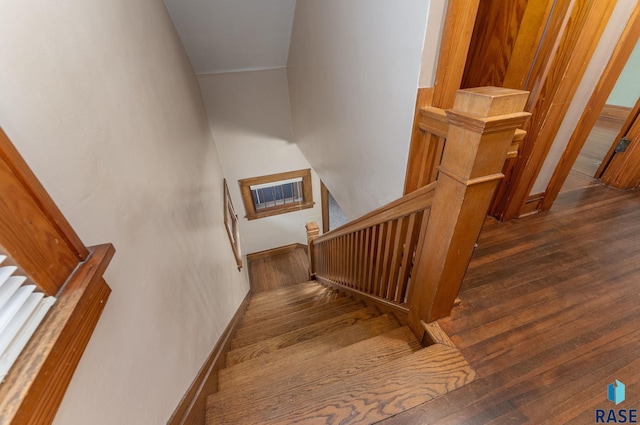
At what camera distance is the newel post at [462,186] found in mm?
777

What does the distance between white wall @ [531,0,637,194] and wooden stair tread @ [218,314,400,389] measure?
1.50 metres

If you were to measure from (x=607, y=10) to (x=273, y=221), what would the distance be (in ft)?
14.7

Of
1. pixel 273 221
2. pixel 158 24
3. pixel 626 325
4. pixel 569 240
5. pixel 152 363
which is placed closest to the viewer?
pixel 152 363

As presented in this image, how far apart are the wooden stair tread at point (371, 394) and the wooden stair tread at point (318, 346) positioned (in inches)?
13.6

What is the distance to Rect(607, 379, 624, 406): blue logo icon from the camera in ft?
3.24

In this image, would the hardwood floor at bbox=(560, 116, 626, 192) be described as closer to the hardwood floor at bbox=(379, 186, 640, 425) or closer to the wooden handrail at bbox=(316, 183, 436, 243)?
the hardwood floor at bbox=(379, 186, 640, 425)

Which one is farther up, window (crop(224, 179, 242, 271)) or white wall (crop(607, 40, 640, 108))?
white wall (crop(607, 40, 640, 108))

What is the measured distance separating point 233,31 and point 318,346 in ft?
10.4

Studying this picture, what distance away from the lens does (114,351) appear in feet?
2.56

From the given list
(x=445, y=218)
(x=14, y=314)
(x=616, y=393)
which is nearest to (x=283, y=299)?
(x=445, y=218)

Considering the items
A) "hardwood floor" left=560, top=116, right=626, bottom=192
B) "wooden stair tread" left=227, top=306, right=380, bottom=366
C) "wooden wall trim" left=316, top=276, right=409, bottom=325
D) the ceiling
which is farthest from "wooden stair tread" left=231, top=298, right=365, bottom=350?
the ceiling

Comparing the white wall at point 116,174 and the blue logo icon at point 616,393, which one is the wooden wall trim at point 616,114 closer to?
the blue logo icon at point 616,393

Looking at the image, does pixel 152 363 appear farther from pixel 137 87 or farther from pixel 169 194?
pixel 137 87

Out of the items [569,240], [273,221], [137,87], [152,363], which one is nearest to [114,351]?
[152,363]
